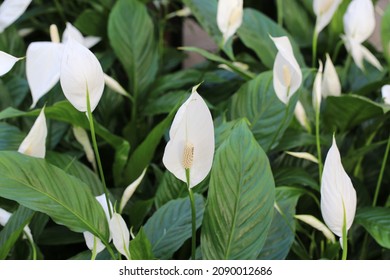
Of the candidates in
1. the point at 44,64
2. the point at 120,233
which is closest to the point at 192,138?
the point at 120,233

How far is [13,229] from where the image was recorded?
54 cm

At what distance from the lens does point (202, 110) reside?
426 millimetres

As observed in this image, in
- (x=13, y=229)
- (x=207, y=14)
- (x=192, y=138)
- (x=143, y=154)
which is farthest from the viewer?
(x=207, y=14)

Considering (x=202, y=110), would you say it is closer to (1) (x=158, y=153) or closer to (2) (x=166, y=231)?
(2) (x=166, y=231)

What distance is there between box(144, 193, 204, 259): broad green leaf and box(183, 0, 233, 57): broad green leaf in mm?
304

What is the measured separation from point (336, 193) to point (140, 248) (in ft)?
0.53

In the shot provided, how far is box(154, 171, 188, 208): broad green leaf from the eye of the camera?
0.61 m

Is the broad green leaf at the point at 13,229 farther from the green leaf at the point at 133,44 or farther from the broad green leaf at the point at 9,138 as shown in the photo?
the green leaf at the point at 133,44

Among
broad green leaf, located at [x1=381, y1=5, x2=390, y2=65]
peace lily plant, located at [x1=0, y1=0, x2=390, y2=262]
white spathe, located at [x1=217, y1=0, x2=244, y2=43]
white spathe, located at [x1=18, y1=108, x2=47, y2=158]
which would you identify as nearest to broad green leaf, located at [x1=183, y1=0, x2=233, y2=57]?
peace lily plant, located at [x1=0, y1=0, x2=390, y2=262]

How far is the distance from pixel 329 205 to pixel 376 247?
276 millimetres

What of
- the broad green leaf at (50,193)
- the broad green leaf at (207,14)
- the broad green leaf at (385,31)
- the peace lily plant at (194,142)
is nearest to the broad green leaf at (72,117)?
the peace lily plant at (194,142)

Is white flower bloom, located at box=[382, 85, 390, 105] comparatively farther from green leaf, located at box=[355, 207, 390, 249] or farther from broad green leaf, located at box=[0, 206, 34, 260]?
broad green leaf, located at box=[0, 206, 34, 260]

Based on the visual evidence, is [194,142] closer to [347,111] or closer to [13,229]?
[13,229]
